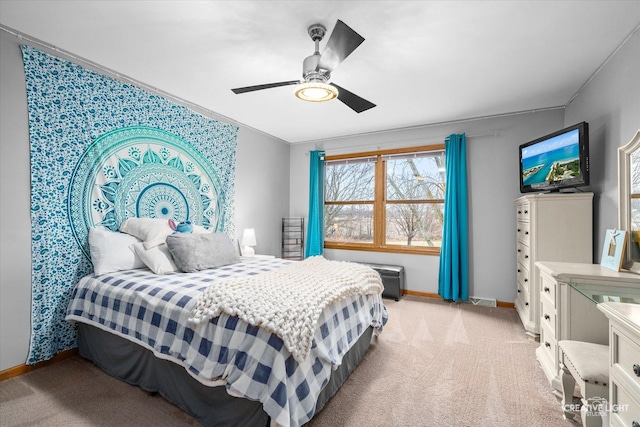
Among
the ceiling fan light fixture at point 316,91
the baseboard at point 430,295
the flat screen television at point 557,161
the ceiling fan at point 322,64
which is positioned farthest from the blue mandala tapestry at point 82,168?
the flat screen television at point 557,161

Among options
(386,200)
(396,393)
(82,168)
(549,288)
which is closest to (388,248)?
(386,200)

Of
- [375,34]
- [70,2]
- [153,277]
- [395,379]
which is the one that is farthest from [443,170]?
[70,2]

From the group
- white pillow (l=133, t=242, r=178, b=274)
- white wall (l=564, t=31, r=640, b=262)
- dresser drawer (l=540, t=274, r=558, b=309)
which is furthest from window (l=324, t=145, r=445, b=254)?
white pillow (l=133, t=242, r=178, b=274)

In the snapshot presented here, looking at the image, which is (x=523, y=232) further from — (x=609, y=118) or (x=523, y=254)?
(x=609, y=118)

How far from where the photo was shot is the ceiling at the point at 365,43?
189 centimetres

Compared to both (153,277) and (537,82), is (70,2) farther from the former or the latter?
(537,82)

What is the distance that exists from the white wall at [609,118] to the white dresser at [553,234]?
0.41ft

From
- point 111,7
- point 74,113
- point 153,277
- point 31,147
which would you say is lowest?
point 153,277

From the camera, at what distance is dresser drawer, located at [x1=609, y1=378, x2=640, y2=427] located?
105 centimetres

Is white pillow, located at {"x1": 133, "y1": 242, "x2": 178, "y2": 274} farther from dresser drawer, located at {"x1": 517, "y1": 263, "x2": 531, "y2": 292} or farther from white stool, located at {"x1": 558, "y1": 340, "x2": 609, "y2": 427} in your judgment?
dresser drawer, located at {"x1": 517, "y1": 263, "x2": 531, "y2": 292}

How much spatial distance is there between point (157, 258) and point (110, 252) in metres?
0.38

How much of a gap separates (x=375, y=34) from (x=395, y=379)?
2.57 metres

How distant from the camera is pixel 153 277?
232cm

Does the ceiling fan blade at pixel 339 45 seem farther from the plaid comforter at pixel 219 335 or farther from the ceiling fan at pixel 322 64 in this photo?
the plaid comforter at pixel 219 335
